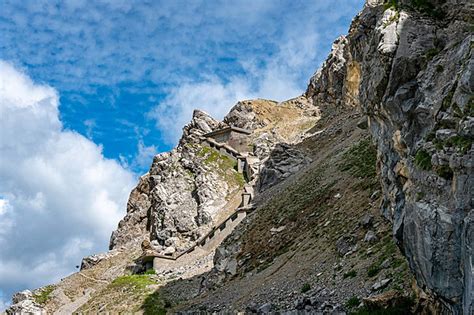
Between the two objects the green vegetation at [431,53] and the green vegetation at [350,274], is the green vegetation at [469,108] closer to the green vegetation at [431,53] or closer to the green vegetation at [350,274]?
the green vegetation at [431,53]

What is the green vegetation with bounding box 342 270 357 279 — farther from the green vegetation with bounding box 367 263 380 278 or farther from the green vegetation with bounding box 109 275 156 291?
the green vegetation with bounding box 109 275 156 291

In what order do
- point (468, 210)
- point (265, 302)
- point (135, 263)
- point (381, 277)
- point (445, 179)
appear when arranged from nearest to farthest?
point (468, 210)
point (445, 179)
point (381, 277)
point (265, 302)
point (135, 263)

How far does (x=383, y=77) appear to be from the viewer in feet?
51.3

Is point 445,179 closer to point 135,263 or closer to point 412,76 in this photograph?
point 412,76

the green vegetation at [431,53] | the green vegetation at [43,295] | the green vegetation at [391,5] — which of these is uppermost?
the green vegetation at [43,295]

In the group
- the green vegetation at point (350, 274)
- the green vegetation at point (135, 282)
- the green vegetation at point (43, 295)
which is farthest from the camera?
the green vegetation at point (43, 295)

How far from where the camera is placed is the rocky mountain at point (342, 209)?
11805mm

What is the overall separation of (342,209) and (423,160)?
15.0 meters

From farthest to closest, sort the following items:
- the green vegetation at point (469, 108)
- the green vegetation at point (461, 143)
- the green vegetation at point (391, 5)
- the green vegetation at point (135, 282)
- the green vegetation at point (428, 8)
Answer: the green vegetation at point (135, 282) → the green vegetation at point (391, 5) → the green vegetation at point (428, 8) → the green vegetation at point (469, 108) → the green vegetation at point (461, 143)

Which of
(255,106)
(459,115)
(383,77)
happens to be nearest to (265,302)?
(383,77)

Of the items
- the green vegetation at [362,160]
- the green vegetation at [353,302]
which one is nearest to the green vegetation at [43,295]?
the green vegetation at [362,160]

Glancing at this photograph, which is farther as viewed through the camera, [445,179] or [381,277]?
[381,277]

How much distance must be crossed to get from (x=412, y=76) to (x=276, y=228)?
19.2 m

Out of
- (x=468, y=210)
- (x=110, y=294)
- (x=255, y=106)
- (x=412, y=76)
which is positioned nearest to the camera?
(x=468, y=210)
